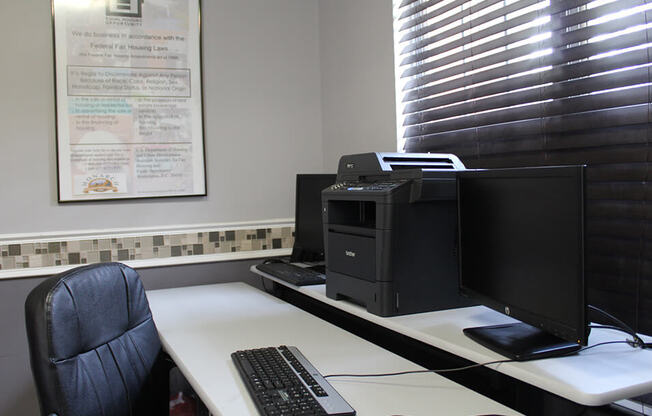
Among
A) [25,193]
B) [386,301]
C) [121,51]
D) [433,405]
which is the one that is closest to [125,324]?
[386,301]

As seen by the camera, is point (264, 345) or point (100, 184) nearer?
point (264, 345)

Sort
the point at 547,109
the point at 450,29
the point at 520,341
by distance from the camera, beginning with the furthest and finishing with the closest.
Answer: the point at 450,29 < the point at 547,109 < the point at 520,341

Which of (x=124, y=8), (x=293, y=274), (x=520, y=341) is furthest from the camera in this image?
(x=124, y=8)

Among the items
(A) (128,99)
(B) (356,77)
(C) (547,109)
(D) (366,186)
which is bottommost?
(D) (366,186)

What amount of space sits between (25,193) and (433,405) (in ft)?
7.01

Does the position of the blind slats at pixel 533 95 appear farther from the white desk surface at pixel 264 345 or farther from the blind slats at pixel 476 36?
the white desk surface at pixel 264 345

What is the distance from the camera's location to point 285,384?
4.11 feet

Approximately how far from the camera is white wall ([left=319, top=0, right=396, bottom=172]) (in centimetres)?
242

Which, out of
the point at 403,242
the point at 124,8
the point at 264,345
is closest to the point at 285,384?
the point at 264,345

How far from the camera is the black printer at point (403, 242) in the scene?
60.5 inches

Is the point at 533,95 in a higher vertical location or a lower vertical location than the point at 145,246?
higher

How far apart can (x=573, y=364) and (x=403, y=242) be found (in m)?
0.58

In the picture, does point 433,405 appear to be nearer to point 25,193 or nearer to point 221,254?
point 221,254

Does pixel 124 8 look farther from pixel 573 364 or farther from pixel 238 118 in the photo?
pixel 573 364
